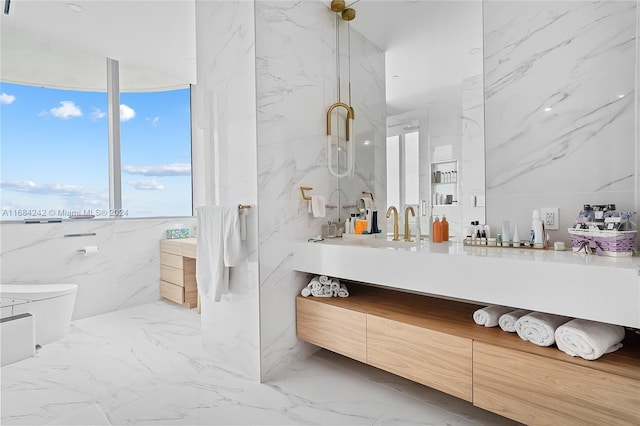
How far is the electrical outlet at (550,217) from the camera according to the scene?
5.69 ft

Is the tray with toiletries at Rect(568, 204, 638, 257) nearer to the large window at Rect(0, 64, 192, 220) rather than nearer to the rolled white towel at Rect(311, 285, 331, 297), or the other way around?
the rolled white towel at Rect(311, 285, 331, 297)

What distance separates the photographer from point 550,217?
69.1 inches

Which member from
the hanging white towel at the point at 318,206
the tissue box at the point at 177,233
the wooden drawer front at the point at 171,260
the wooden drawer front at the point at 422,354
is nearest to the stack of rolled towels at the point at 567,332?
the wooden drawer front at the point at 422,354

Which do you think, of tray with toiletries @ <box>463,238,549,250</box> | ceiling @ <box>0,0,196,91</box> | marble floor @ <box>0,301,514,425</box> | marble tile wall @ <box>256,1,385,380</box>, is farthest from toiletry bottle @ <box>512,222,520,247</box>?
ceiling @ <box>0,0,196,91</box>

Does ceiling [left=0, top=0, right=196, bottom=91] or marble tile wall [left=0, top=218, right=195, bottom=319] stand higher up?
ceiling [left=0, top=0, right=196, bottom=91]

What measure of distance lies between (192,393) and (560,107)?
2553 millimetres

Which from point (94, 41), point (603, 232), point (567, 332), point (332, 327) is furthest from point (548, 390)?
point (94, 41)

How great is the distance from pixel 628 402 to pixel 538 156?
3.79 feet

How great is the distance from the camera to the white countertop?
3.74ft

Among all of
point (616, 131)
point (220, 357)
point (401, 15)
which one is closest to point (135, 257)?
point (220, 357)

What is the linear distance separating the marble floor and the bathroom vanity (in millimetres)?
Answer: 227

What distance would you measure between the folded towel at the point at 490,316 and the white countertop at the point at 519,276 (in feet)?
0.82

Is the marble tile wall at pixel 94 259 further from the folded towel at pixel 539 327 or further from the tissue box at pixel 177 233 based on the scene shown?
the folded towel at pixel 539 327

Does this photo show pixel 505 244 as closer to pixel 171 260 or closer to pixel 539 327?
pixel 539 327
